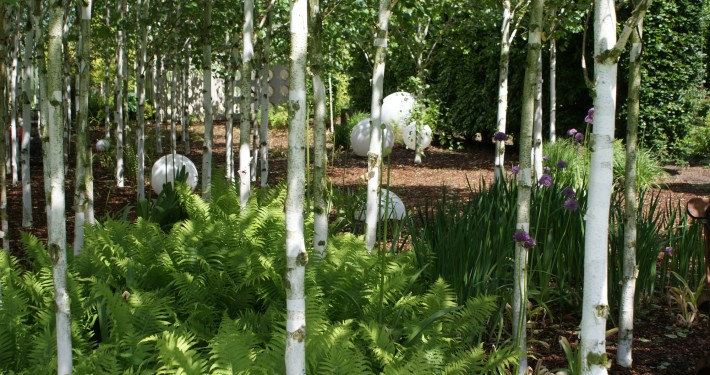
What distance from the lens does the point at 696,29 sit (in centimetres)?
1153

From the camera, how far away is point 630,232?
3521 mm

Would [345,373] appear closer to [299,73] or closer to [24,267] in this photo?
[299,73]

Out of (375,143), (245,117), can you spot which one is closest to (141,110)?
(245,117)

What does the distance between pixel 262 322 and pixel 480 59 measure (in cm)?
1257

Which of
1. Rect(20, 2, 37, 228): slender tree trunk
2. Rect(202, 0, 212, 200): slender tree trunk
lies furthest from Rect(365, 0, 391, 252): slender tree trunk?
Rect(20, 2, 37, 228): slender tree trunk

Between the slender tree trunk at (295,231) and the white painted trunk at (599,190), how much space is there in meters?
1.02

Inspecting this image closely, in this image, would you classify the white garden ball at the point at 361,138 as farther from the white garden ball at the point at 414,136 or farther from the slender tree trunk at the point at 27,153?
the slender tree trunk at the point at 27,153

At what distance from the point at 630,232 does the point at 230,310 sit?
2104 mm

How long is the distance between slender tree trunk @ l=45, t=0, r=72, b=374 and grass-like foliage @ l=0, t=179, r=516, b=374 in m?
0.26

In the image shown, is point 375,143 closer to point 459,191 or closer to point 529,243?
point 529,243

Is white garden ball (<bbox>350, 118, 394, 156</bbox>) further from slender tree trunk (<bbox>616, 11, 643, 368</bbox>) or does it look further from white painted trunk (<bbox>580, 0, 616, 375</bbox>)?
white painted trunk (<bbox>580, 0, 616, 375</bbox>)

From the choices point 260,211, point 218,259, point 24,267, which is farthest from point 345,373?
point 24,267

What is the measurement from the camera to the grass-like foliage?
275cm

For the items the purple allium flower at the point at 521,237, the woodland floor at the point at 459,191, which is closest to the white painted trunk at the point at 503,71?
the woodland floor at the point at 459,191
